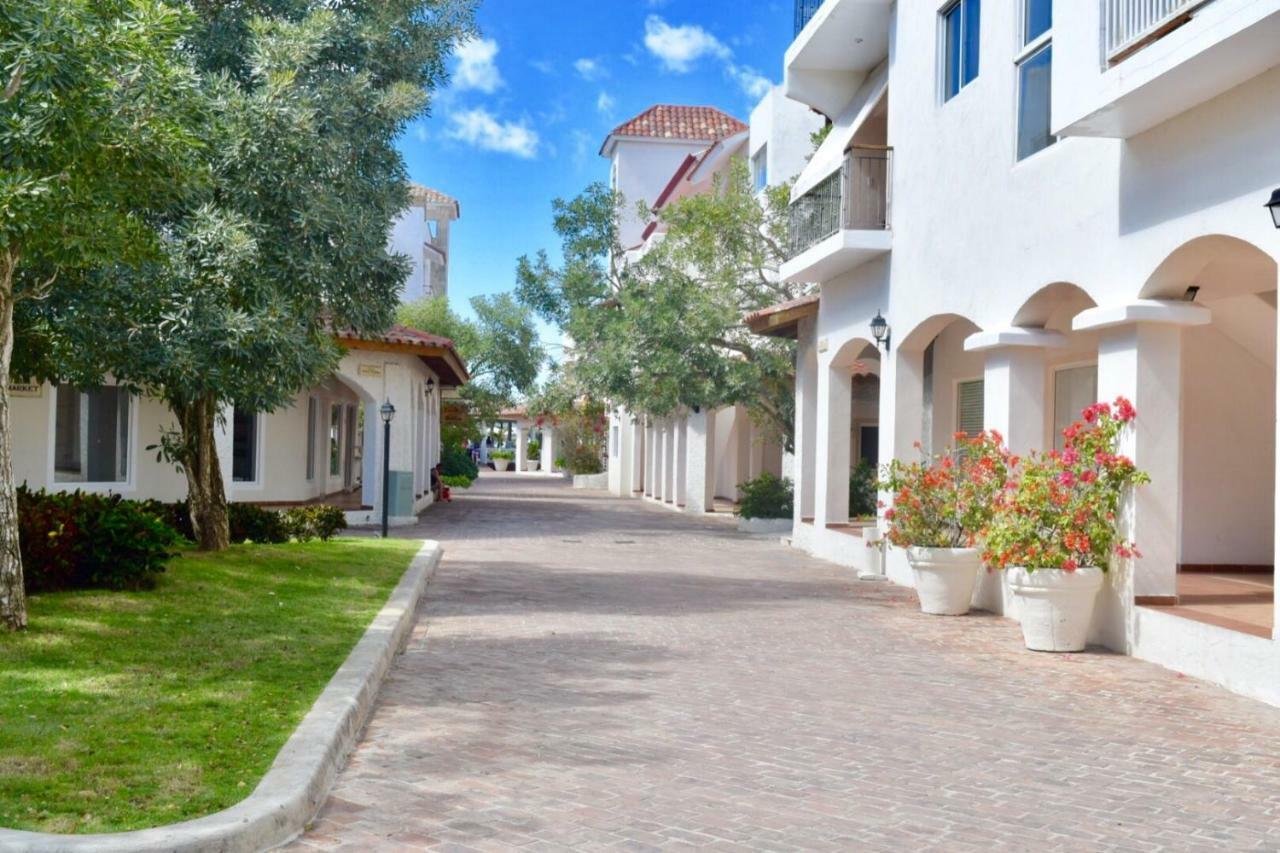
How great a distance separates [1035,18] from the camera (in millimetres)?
11852

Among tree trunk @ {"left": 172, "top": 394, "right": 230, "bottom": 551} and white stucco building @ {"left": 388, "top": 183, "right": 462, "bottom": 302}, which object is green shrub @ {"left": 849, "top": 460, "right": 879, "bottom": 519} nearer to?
tree trunk @ {"left": 172, "top": 394, "right": 230, "bottom": 551}

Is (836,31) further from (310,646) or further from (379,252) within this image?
(310,646)

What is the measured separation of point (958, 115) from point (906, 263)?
210cm

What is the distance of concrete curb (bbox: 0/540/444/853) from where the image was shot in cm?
450

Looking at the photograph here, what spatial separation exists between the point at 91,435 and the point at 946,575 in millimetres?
13529

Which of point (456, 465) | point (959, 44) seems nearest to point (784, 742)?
point (959, 44)

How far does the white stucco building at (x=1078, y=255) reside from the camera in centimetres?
857

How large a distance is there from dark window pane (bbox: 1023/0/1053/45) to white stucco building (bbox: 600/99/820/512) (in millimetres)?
15416

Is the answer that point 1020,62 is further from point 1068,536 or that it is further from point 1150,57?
point 1068,536

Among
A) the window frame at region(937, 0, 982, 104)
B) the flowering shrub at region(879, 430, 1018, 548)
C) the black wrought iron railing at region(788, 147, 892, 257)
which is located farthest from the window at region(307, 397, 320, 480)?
the flowering shrub at region(879, 430, 1018, 548)

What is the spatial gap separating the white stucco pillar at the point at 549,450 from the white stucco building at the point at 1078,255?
1847 inches

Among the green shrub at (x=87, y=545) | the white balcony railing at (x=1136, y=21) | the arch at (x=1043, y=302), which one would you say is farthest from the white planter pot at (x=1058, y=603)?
the green shrub at (x=87, y=545)

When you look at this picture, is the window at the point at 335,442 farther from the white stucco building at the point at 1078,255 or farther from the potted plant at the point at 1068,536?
the potted plant at the point at 1068,536

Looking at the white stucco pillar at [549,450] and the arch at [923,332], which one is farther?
the white stucco pillar at [549,450]
